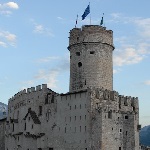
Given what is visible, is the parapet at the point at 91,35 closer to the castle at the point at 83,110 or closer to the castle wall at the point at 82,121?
the castle at the point at 83,110

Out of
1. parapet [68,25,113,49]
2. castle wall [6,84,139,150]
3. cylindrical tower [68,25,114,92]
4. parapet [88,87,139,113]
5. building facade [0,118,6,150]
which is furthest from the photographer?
building facade [0,118,6,150]

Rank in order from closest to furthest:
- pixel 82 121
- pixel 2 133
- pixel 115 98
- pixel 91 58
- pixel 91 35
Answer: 1. pixel 82 121
2. pixel 115 98
3. pixel 91 58
4. pixel 91 35
5. pixel 2 133

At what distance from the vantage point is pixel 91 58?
57.3 meters

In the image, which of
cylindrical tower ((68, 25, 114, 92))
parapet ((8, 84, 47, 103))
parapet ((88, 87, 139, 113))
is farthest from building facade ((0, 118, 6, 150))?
parapet ((88, 87, 139, 113))

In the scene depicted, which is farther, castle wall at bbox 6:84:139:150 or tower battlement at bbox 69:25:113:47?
tower battlement at bbox 69:25:113:47

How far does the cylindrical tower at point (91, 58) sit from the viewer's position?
56.7m

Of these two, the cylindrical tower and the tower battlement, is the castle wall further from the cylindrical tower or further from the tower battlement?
the tower battlement

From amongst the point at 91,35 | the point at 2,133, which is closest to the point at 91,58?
the point at 91,35

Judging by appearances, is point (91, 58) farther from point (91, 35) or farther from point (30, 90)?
point (30, 90)

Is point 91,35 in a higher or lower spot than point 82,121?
higher

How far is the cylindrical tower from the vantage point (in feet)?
186

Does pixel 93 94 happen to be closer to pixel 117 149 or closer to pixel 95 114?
pixel 95 114

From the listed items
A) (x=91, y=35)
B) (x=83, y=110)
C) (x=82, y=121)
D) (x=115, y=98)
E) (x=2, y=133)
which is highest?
(x=91, y=35)

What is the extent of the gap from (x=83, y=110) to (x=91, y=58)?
9.89 meters
